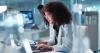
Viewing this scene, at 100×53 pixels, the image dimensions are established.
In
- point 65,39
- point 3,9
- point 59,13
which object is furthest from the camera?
point 3,9

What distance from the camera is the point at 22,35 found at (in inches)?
82.8

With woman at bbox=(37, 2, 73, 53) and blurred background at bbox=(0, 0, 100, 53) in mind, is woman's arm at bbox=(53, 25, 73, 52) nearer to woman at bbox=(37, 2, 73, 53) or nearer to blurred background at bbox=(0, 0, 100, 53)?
woman at bbox=(37, 2, 73, 53)

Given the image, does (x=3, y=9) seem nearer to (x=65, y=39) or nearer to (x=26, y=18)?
(x=26, y=18)

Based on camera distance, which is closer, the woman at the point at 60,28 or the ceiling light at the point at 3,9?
the woman at the point at 60,28

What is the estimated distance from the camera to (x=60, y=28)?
67.8 inches

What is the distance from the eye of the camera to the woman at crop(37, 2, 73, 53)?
5.48 feet

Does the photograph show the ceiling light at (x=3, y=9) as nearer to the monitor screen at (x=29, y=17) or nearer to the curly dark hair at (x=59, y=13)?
the monitor screen at (x=29, y=17)

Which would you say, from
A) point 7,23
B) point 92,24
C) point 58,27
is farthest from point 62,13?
point 92,24

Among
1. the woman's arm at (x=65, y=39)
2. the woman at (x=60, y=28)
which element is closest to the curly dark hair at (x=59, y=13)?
the woman at (x=60, y=28)

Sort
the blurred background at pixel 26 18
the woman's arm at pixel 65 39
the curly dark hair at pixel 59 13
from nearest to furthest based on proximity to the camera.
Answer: the woman's arm at pixel 65 39 < the curly dark hair at pixel 59 13 < the blurred background at pixel 26 18

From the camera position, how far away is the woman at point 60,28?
167 centimetres

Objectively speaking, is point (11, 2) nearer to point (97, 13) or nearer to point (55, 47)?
point (55, 47)

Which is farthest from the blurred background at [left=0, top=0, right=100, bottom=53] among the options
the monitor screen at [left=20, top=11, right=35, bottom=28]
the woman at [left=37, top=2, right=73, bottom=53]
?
the woman at [left=37, top=2, right=73, bottom=53]

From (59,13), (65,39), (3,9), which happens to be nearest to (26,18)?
(3,9)
